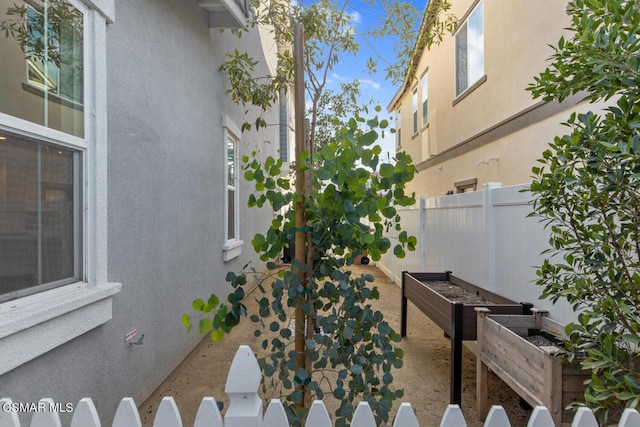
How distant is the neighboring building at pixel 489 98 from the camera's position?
4.50 meters

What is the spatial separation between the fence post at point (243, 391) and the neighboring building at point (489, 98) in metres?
3.60

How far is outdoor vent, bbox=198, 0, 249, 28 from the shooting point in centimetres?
415

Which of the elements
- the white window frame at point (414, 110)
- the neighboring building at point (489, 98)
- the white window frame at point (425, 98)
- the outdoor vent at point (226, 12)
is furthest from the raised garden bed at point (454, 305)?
the white window frame at point (414, 110)

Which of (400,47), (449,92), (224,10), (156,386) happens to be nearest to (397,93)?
(449,92)

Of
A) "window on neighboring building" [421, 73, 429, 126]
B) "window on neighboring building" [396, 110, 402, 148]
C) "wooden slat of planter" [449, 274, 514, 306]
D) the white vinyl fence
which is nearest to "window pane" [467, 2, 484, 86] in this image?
"window on neighboring building" [421, 73, 429, 126]

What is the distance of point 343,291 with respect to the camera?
1.57m

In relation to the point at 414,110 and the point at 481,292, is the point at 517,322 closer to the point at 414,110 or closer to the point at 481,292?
the point at 481,292

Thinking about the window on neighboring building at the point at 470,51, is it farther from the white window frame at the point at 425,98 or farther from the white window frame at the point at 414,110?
the white window frame at the point at 414,110

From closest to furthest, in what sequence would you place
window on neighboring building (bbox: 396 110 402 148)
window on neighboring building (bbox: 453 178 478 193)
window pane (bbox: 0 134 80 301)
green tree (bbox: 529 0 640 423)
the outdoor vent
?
green tree (bbox: 529 0 640 423) < window pane (bbox: 0 134 80 301) < the outdoor vent < window on neighboring building (bbox: 453 178 478 193) < window on neighboring building (bbox: 396 110 402 148)

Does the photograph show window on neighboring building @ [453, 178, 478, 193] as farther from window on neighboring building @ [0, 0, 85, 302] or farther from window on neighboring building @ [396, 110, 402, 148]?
window on neighboring building @ [396, 110, 402, 148]

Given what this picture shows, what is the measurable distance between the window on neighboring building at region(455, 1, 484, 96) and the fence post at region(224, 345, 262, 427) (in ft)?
21.7

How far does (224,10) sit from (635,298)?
187 inches

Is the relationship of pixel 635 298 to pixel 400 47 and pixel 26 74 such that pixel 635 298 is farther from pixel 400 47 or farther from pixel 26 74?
pixel 400 47

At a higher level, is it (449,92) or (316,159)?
(449,92)
